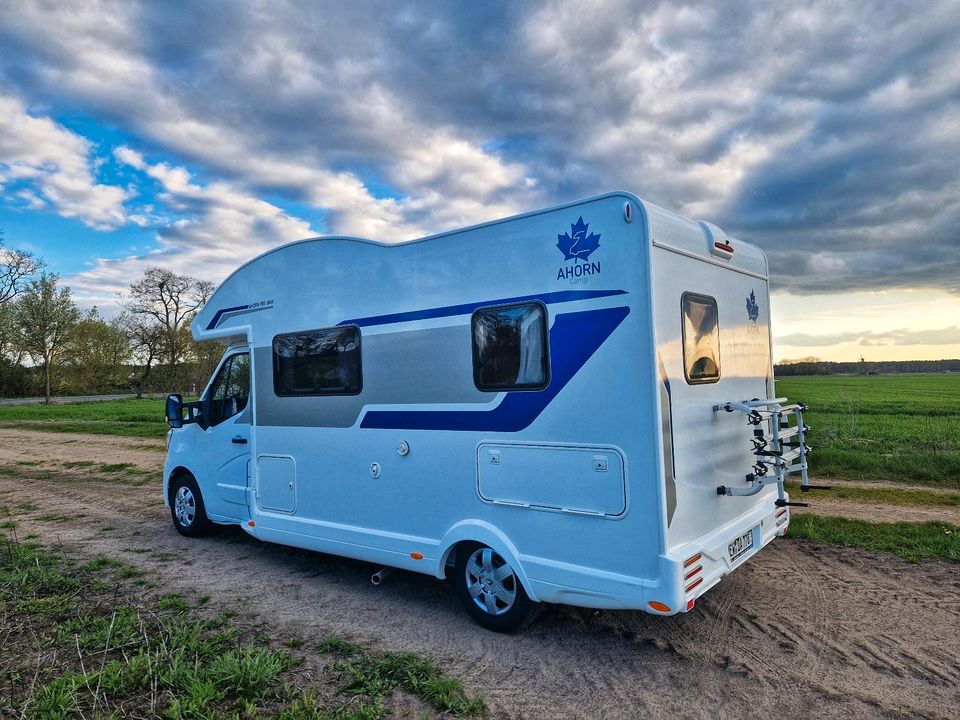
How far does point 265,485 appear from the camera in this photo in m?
6.12

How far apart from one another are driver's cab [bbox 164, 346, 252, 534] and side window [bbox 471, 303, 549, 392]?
9.71 ft

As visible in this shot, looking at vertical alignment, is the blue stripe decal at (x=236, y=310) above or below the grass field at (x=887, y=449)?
above

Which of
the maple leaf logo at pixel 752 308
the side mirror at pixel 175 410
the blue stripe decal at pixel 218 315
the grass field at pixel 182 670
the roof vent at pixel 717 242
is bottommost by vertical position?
the grass field at pixel 182 670

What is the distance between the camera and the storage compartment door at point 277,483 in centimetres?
588

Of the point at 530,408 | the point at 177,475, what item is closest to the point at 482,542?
the point at 530,408

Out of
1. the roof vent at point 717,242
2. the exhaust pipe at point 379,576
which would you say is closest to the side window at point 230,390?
the exhaust pipe at point 379,576

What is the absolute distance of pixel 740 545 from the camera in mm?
4609

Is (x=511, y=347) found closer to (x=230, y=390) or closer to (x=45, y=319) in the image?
(x=230, y=390)

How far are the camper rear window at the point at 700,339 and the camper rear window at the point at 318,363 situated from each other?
8.60ft

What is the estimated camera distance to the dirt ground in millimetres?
3566

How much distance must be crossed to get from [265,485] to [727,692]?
4.32 meters

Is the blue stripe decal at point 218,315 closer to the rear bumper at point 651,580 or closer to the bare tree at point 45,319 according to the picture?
the rear bumper at point 651,580

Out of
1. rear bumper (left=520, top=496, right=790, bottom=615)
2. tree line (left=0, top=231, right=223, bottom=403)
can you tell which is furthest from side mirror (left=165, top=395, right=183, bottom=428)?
tree line (left=0, top=231, right=223, bottom=403)

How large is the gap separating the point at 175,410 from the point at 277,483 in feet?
5.73
